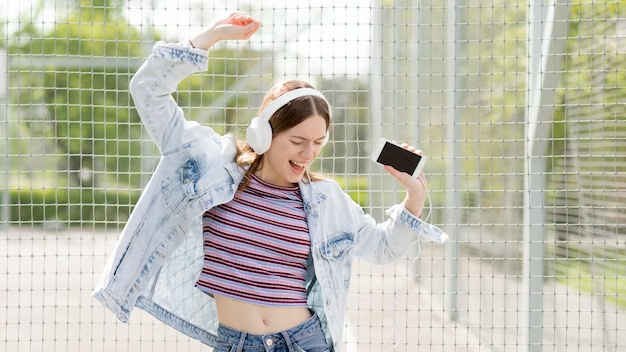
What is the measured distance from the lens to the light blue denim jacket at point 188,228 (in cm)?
197

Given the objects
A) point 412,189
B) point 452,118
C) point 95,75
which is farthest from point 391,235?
point 95,75

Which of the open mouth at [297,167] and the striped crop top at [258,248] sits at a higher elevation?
the open mouth at [297,167]

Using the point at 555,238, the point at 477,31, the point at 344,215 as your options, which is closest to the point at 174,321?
the point at 344,215

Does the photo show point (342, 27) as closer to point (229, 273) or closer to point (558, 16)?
point (558, 16)

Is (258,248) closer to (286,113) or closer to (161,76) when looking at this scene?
(286,113)

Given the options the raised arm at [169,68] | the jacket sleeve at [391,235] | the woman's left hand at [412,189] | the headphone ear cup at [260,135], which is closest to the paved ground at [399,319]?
the jacket sleeve at [391,235]

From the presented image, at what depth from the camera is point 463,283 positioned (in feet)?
14.6

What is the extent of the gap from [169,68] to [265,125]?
10.7 inches

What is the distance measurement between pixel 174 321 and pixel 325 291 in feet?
1.48

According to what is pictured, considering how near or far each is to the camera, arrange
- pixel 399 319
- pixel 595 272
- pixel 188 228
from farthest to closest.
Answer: pixel 399 319, pixel 595 272, pixel 188 228

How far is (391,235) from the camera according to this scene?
2148mm

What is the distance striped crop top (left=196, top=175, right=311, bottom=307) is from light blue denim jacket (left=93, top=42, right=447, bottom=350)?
0.04 metres

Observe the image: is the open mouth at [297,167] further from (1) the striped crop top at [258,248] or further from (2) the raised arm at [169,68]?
(2) the raised arm at [169,68]

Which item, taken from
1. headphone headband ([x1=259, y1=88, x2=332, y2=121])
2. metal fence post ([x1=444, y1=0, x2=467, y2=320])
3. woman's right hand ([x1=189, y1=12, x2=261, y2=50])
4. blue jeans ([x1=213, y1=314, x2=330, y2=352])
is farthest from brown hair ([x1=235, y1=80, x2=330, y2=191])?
metal fence post ([x1=444, y1=0, x2=467, y2=320])
